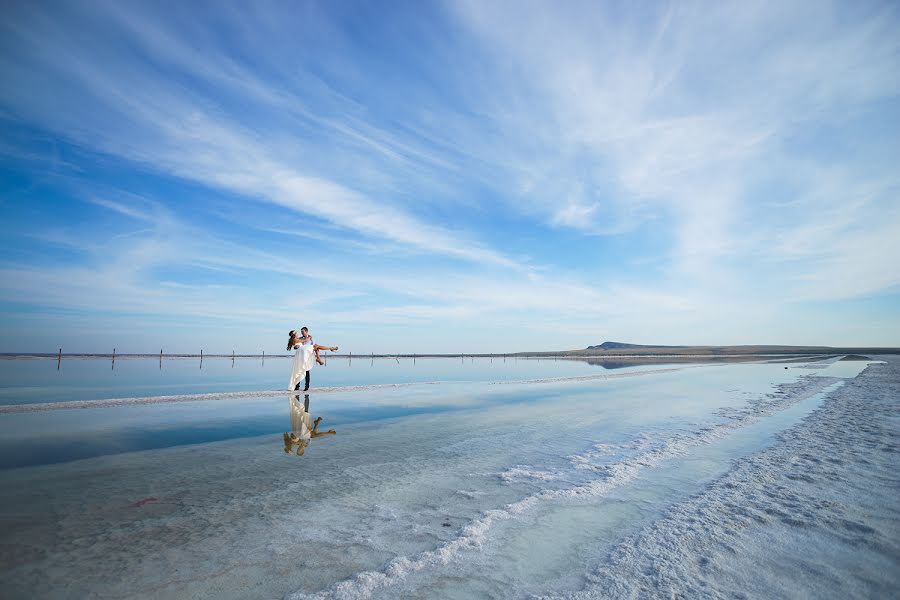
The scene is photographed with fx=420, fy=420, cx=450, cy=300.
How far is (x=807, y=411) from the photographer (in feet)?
47.1

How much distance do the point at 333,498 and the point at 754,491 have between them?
6.17 meters

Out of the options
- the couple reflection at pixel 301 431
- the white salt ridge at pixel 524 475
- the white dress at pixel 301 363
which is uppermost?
the white dress at pixel 301 363

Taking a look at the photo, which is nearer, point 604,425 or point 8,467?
point 8,467

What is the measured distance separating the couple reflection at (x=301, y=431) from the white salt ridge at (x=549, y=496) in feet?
17.1

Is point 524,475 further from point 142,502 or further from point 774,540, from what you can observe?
point 142,502

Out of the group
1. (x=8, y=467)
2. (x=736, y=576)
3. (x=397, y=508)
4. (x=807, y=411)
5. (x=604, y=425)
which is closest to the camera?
(x=736, y=576)

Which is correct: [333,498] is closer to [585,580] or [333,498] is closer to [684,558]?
[585,580]

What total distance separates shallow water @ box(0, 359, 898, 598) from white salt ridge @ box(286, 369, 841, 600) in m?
0.03

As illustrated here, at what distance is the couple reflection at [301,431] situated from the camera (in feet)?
31.5

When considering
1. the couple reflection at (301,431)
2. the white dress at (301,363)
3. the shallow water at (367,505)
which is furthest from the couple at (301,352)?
the shallow water at (367,505)

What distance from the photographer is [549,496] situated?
20.2 feet

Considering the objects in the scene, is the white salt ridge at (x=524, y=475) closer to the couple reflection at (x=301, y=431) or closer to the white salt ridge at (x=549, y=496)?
the white salt ridge at (x=549, y=496)

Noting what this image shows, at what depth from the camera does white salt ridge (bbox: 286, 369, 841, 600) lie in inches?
149

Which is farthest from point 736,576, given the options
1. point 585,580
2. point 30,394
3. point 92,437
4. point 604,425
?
point 30,394
